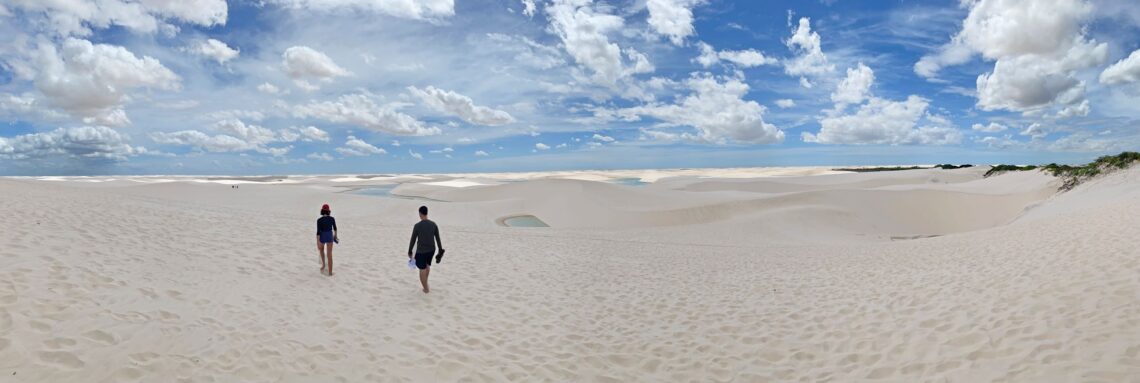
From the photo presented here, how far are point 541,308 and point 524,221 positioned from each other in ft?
79.7

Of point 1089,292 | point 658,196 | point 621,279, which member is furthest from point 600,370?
point 658,196

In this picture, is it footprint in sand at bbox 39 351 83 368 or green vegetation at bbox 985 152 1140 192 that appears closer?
footprint in sand at bbox 39 351 83 368

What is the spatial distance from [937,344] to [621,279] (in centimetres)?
690

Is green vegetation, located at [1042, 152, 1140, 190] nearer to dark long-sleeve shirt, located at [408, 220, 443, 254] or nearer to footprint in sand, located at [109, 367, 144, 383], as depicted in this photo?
dark long-sleeve shirt, located at [408, 220, 443, 254]

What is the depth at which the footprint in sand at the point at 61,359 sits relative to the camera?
5.07m

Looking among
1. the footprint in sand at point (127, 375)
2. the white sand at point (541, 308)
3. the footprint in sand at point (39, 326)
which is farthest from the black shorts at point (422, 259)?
the footprint in sand at point (39, 326)

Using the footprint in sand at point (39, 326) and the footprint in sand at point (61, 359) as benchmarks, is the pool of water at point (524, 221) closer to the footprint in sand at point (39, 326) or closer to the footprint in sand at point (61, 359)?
the footprint in sand at point (39, 326)

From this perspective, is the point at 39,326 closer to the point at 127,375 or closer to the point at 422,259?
the point at 127,375

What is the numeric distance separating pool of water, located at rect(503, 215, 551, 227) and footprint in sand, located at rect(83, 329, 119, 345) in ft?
84.4

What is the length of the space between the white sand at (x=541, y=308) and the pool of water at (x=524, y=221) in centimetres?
1575

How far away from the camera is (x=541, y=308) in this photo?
31.9ft

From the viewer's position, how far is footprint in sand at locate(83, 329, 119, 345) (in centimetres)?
563

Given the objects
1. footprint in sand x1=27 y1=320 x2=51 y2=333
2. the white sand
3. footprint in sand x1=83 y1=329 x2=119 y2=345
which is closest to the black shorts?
the white sand

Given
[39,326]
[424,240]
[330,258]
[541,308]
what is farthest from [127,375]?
[541,308]
